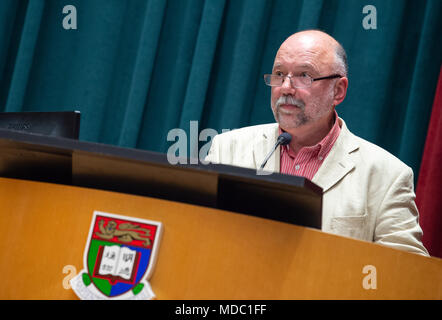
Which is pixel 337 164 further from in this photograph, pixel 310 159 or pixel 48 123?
pixel 48 123

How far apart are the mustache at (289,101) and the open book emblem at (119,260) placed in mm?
1025

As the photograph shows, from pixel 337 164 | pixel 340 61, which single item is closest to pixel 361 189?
pixel 337 164

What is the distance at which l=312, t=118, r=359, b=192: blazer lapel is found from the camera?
183 centimetres

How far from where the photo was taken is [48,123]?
1.49 m

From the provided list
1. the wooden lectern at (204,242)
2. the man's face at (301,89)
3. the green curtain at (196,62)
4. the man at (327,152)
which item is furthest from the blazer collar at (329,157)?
the wooden lectern at (204,242)

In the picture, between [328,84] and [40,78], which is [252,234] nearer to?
[328,84]

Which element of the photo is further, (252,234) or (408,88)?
(408,88)

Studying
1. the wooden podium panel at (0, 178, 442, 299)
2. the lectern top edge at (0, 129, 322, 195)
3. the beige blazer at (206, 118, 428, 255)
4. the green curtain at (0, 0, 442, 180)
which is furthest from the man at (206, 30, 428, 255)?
the lectern top edge at (0, 129, 322, 195)

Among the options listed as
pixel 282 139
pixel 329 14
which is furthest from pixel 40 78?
pixel 282 139

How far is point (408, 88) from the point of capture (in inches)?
99.8

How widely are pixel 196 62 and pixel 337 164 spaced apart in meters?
1.12

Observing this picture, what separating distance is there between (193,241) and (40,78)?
2.34m

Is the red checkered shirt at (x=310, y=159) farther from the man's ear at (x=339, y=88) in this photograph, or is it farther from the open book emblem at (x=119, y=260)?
the open book emblem at (x=119, y=260)

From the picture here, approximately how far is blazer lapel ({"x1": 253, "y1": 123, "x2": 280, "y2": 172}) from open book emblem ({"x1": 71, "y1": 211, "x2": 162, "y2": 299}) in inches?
38.9
